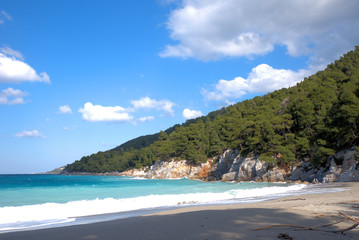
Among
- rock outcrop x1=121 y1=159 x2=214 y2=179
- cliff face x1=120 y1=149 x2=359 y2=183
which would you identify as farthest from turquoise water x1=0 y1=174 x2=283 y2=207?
rock outcrop x1=121 y1=159 x2=214 y2=179

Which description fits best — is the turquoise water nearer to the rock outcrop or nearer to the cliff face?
the cliff face

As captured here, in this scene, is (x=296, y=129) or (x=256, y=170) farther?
(x=296, y=129)

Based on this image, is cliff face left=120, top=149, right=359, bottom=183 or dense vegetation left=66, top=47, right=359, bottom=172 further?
dense vegetation left=66, top=47, right=359, bottom=172

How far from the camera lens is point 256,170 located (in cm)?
4331

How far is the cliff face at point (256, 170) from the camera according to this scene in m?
26.0

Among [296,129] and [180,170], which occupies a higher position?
[296,129]

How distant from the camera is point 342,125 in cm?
2870

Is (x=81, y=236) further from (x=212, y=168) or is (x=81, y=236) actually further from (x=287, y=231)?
(x=212, y=168)

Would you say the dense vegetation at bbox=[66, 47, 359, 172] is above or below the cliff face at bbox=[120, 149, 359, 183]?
above

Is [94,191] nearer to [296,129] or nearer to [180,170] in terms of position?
[296,129]

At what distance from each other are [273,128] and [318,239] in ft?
143

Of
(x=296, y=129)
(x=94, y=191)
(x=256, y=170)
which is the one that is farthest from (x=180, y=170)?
(x=94, y=191)

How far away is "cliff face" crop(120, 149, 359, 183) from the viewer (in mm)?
25961

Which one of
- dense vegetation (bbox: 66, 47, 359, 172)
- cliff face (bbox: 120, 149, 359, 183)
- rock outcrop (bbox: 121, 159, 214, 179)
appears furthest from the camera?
rock outcrop (bbox: 121, 159, 214, 179)
